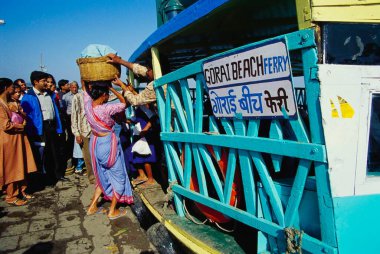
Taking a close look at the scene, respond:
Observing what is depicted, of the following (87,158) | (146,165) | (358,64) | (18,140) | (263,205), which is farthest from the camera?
(87,158)

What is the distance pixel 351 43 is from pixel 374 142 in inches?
24.7

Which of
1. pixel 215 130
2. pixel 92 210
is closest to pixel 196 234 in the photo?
pixel 215 130


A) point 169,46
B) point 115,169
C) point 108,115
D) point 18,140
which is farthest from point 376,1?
point 18,140

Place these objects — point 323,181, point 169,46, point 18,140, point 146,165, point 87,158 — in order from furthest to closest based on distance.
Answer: point 87,158 < point 18,140 < point 146,165 < point 169,46 < point 323,181

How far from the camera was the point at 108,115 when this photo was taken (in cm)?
408

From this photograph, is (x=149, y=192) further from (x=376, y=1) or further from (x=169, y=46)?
(x=376, y=1)

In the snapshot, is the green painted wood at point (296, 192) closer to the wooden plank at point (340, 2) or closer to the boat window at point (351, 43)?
the boat window at point (351, 43)

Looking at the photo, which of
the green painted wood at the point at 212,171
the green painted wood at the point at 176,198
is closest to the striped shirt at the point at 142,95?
the green painted wood at the point at 176,198

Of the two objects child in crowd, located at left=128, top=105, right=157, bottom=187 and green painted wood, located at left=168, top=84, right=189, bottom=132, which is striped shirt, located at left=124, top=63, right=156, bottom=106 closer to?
green painted wood, located at left=168, top=84, right=189, bottom=132

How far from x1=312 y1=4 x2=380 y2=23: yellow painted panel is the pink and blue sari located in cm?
315

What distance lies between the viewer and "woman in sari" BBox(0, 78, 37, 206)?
16.0 feet

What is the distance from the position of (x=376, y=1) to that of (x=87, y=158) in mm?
5750

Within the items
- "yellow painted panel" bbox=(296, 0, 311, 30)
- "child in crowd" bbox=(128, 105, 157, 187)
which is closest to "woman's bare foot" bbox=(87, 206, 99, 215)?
"child in crowd" bbox=(128, 105, 157, 187)

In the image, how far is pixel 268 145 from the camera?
1.84 metres
